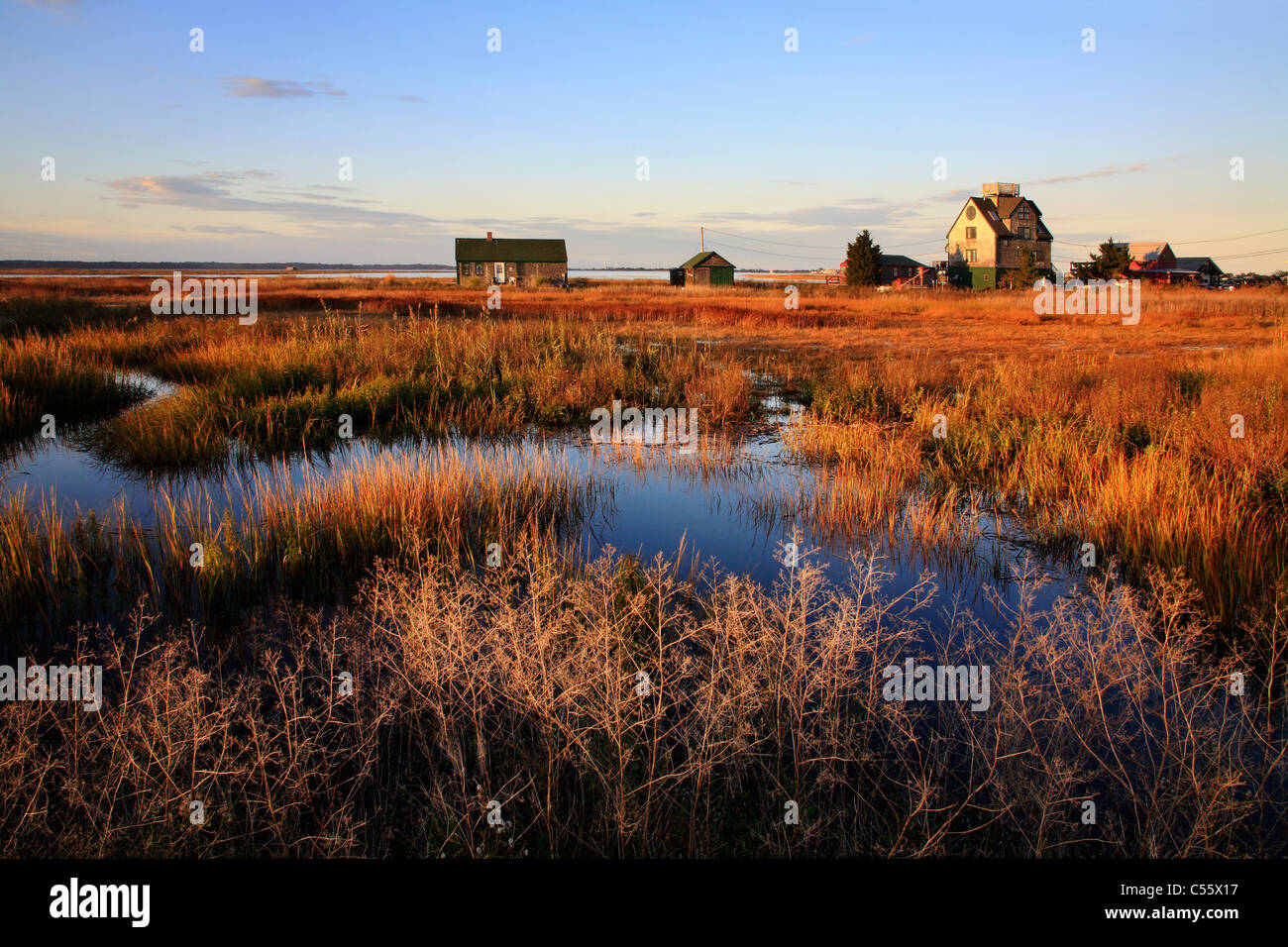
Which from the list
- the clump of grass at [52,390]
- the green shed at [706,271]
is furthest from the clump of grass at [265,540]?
the green shed at [706,271]

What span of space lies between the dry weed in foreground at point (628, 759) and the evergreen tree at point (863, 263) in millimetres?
52959

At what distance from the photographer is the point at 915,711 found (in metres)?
3.89

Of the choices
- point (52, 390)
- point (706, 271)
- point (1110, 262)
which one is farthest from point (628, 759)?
point (706, 271)

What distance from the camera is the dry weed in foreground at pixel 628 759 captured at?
2.95 m

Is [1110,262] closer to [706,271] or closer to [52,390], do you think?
[706,271]

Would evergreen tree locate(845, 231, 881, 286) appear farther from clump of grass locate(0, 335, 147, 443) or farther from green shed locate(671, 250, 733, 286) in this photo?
clump of grass locate(0, 335, 147, 443)

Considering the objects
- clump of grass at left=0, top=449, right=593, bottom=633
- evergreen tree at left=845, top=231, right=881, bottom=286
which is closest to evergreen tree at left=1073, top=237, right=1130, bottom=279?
evergreen tree at left=845, top=231, right=881, bottom=286

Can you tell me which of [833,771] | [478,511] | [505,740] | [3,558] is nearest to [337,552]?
[478,511]

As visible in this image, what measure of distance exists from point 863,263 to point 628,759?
55.4 metres

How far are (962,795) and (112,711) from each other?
401 centimetres

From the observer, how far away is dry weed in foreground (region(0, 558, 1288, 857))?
2953 mm

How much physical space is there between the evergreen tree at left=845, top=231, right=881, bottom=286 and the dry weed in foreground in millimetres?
52959

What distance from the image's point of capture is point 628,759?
10.6ft
